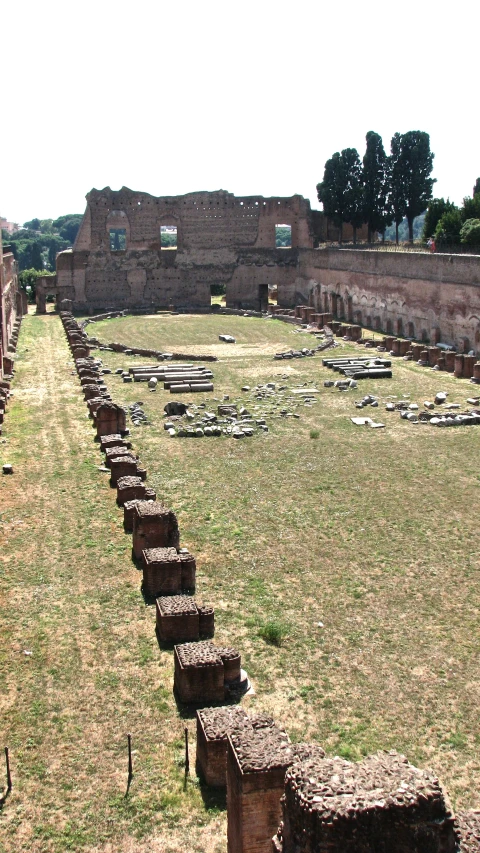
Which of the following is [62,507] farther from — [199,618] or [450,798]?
[450,798]

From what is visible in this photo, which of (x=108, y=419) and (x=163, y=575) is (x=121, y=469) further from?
(x=163, y=575)

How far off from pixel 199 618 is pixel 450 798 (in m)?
3.30

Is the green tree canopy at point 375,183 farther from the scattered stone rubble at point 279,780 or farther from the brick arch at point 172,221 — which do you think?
the scattered stone rubble at point 279,780

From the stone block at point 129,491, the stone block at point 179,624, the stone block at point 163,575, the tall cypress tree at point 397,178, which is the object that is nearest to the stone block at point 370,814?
the stone block at point 179,624

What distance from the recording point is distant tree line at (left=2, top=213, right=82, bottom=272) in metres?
94.7

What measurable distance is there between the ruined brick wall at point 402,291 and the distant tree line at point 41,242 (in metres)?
39.5

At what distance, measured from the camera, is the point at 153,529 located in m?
10.9

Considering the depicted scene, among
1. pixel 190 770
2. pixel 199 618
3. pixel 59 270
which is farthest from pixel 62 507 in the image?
pixel 59 270

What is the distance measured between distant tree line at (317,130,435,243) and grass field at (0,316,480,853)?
29.0 m

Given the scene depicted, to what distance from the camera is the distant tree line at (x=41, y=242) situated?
94.7m

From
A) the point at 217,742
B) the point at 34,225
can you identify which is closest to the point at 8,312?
the point at 217,742

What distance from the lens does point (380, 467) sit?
15539 millimetres

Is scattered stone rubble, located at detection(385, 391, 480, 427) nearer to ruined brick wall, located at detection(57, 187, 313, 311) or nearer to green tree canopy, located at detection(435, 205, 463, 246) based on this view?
green tree canopy, located at detection(435, 205, 463, 246)

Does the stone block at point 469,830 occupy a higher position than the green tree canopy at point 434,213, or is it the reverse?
the green tree canopy at point 434,213
